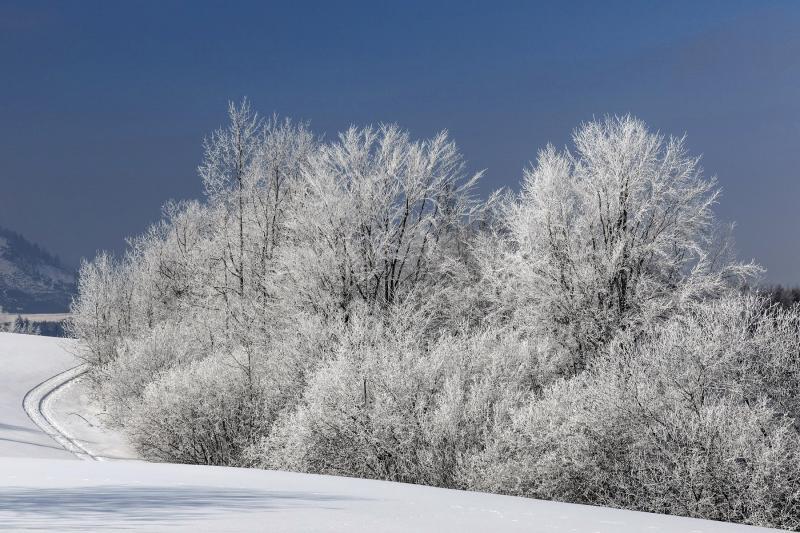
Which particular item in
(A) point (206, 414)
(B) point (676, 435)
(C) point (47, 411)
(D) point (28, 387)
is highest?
(D) point (28, 387)

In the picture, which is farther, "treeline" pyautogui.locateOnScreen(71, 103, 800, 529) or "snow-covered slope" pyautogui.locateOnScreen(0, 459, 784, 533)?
"treeline" pyautogui.locateOnScreen(71, 103, 800, 529)

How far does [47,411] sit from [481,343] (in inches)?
1141

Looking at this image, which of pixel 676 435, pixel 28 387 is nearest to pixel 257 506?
pixel 676 435

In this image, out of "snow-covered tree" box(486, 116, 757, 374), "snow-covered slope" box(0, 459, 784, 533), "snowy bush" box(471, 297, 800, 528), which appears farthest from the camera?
"snow-covered tree" box(486, 116, 757, 374)

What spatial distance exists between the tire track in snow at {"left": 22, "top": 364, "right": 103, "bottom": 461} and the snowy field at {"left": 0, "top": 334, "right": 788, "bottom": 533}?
20762 millimetres

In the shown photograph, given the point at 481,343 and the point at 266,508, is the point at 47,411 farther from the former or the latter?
the point at 266,508

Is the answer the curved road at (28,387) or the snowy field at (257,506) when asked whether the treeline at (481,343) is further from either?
the snowy field at (257,506)

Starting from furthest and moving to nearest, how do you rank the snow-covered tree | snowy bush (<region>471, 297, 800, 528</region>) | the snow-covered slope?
the snow-covered tree
snowy bush (<region>471, 297, 800, 528</region>)
the snow-covered slope

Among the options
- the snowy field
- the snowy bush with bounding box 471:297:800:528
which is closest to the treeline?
the snowy bush with bounding box 471:297:800:528

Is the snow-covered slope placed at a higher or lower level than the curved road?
lower

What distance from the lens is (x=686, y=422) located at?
2147cm

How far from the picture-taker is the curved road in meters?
33.3

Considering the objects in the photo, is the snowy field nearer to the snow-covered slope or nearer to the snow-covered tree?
the snow-covered slope

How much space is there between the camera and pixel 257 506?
9844mm
